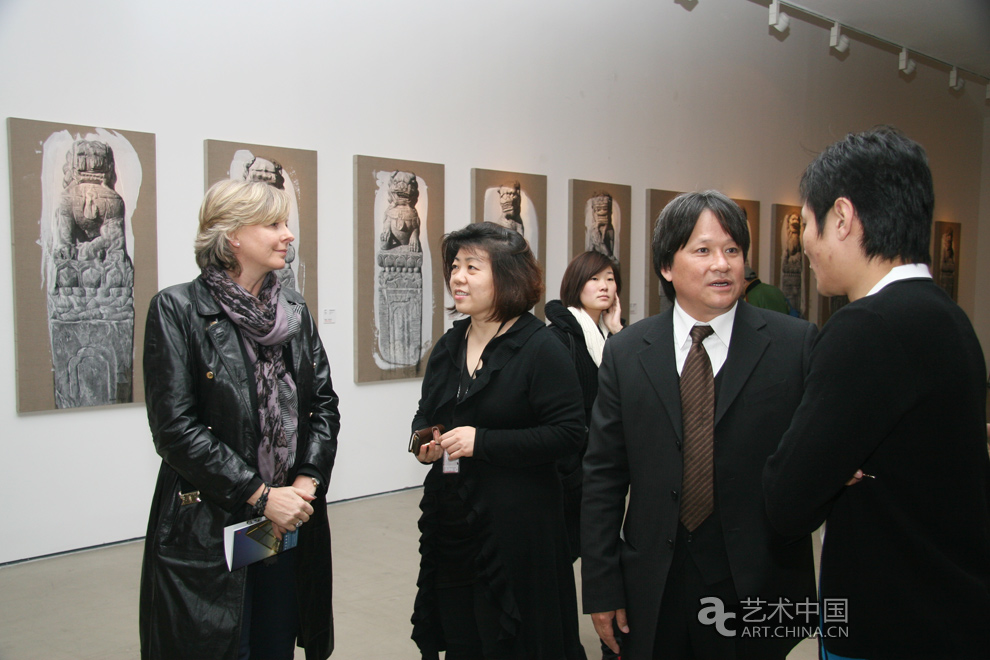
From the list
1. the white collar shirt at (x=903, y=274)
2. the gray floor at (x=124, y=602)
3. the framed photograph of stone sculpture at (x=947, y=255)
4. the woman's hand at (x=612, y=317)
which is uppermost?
the framed photograph of stone sculpture at (x=947, y=255)

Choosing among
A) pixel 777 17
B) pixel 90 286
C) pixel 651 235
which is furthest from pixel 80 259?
pixel 777 17

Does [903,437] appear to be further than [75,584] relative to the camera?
No

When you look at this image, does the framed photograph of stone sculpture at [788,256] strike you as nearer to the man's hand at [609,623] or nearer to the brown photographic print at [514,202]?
the brown photographic print at [514,202]

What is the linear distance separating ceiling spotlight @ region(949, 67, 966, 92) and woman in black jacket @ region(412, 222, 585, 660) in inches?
522

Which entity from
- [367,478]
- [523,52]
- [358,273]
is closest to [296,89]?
[358,273]

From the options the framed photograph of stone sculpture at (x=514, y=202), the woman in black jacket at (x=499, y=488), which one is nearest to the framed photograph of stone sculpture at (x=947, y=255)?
the framed photograph of stone sculpture at (x=514, y=202)

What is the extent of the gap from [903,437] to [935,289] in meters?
0.32

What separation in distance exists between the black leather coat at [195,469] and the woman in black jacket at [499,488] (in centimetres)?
69

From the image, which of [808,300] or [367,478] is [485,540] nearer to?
[367,478]

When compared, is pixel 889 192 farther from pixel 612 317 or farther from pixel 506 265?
pixel 612 317

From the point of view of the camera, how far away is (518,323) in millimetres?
2916

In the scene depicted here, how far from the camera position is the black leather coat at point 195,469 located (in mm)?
2346

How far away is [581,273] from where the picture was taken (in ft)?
14.7

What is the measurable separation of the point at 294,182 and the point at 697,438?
4677mm
